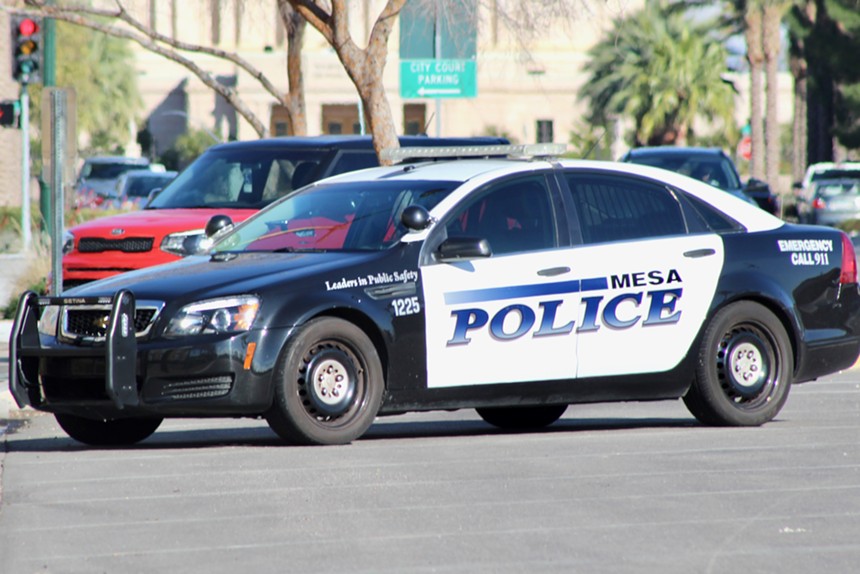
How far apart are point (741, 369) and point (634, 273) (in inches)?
35.5

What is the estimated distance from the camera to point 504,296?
927 cm

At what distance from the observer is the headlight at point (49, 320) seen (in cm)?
901

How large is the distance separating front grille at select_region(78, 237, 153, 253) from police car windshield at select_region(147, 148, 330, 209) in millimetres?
768

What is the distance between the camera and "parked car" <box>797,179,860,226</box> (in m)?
43.3

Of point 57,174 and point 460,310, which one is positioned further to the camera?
point 57,174

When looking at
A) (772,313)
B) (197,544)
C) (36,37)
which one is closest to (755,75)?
(36,37)

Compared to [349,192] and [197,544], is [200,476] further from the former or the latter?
[349,192]

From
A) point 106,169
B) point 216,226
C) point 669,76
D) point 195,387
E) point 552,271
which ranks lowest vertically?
point 195,387

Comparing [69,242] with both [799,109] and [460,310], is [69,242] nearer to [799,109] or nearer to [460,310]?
[460,310]

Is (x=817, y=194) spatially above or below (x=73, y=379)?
above

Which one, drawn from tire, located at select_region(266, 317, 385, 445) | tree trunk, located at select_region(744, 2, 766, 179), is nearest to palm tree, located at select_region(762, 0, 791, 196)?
tree trunk, located at select_region(744, 2, 766, 179)

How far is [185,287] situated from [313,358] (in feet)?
2.43

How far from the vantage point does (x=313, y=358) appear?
8797 mm

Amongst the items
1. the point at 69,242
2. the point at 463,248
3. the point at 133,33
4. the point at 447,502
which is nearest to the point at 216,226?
the point at 463,248
